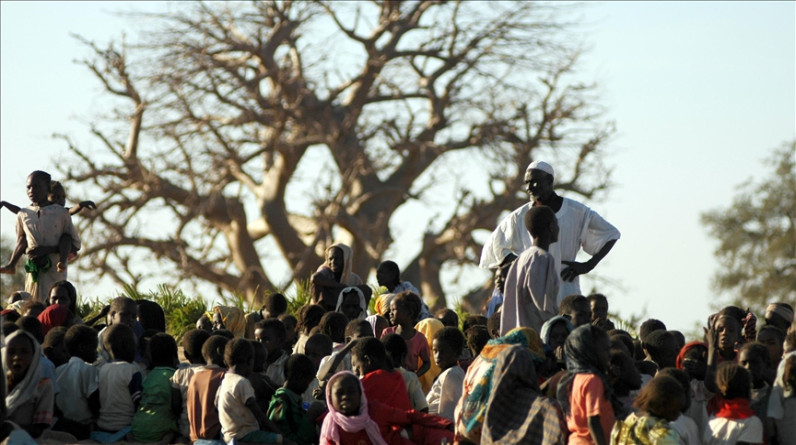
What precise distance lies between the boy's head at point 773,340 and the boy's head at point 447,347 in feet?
5.88

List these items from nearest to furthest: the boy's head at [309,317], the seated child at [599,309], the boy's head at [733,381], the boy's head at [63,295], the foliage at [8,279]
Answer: the boy's head at [733,381] < the seated child at [599,309] < the boy's head at [63,295] < the boy's head at [309,317] < the foliage at [8,279]

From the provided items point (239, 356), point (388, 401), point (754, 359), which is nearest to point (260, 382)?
point (239, 356)

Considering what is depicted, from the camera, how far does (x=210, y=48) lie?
22.9m

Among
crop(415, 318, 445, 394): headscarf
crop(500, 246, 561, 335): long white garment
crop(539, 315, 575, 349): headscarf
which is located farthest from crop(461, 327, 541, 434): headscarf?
crop(415, 318, 445, 394): headscarf

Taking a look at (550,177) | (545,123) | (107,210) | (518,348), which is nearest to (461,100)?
(545,123)

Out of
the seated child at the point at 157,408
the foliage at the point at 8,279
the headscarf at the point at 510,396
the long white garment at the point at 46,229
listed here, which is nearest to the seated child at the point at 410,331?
the seated child at the point at 157,408

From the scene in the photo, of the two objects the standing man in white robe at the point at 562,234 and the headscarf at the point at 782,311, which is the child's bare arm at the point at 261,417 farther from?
the headscarf at the point at 782,311

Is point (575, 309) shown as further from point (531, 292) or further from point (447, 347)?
point (447, 347)

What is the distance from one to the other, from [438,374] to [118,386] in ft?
6.89

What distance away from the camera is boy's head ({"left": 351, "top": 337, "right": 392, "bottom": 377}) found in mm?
7945

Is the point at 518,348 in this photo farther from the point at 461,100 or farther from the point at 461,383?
the point at 461,100

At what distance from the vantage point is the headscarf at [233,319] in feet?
34.4

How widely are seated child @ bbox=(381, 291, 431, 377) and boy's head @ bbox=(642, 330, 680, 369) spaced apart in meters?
1.47

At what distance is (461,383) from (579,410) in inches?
64.3
